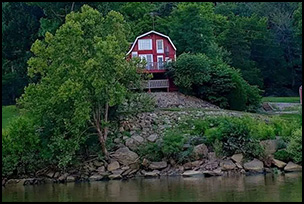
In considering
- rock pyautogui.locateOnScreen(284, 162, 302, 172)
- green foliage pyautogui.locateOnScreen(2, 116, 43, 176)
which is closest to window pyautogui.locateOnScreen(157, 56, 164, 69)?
green foliage pyautogui.locateOnScreen(2, 116, 43, 176)

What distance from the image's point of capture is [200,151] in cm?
3628

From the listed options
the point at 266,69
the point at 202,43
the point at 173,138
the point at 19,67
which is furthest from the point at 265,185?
the point at 266,69

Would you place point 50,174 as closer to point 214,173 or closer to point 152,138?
point 152,138

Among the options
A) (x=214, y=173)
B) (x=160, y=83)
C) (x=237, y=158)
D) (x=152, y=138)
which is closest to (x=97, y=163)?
(x=152, y=138)

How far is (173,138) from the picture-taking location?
120 feet

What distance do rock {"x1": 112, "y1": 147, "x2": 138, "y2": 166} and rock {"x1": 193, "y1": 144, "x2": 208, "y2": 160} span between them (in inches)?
137

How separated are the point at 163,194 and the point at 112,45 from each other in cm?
1121

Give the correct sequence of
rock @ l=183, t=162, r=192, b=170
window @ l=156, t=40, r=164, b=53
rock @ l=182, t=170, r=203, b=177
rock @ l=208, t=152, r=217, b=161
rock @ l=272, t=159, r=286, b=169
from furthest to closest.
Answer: window @ l=156, t=40, r=164, b=53 → rock @ l=208, t=152, r=217, b=161 → rock @ l=183, t=162, r=192, b=170 → rock @ l=272, t=159, r=286, b=169 → rock @ l=182, t=170, r=203, b=177

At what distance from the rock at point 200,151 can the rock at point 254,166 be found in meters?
2.50

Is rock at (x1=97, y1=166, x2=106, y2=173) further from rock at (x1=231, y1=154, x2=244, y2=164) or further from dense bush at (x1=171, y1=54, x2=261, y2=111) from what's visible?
dense bush at (x1=171, y1=54, x2=261, y2=111)

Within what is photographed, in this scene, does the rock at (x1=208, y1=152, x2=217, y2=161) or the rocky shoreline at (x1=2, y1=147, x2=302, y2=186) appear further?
the rock at (x1=208, y1=152, x2=217, y2=161)

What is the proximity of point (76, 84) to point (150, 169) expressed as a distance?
6465 mm

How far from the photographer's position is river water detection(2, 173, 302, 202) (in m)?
25.7

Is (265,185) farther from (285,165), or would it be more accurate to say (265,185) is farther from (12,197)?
(12,197)
